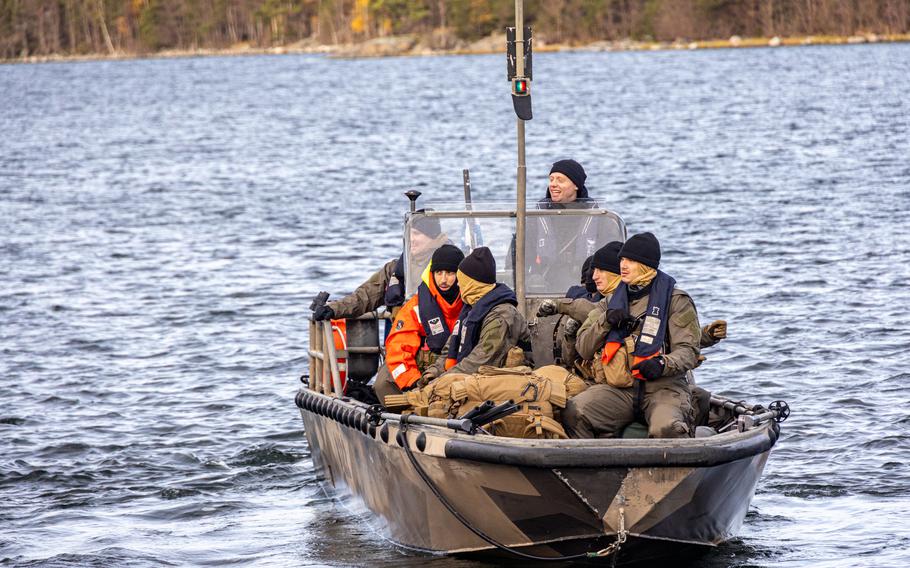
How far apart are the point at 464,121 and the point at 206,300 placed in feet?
143

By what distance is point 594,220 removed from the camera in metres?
11.7

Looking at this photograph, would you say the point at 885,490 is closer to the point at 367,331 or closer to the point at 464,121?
the point at 367,331

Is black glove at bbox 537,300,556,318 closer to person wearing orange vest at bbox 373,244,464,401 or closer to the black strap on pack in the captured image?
the black strap on pack

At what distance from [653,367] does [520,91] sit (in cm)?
262

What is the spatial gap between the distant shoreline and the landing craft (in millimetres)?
120764

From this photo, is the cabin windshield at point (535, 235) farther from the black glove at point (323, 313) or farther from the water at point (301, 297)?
the water at point (301, 297)

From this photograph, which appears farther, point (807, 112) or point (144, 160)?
point (807, 112)

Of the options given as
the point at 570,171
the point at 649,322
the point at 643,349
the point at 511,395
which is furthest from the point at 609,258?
the point at 570,171

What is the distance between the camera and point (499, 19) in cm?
15775

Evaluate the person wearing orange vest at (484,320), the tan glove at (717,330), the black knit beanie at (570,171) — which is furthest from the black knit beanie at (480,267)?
the black knit beanie at (570,171)

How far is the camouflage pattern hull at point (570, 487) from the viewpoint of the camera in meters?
8.49

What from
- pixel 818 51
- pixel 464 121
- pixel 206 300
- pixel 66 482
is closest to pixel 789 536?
pixel 66 482

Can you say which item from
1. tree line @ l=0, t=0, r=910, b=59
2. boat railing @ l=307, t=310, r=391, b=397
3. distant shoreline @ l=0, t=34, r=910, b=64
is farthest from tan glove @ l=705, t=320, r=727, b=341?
tree line @ l=0, t=0, r=910, b=59

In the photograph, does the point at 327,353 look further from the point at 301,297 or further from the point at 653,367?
the point at 301,297
